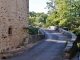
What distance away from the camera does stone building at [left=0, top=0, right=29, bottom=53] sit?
20.3 metres

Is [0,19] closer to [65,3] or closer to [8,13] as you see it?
[8,13]

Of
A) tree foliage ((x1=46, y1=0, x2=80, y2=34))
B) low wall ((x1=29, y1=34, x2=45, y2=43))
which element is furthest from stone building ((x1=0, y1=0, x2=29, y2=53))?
tree foliage ((x1=46, y1=0, x2=80, y2=34))

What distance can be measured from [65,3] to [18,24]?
2434cm

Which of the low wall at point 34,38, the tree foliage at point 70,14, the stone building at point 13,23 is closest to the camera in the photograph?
the stone building at point 13,23

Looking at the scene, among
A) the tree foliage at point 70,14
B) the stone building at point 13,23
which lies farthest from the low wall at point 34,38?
the tree foliage at point 70,14

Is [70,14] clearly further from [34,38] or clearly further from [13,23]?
[13,23]

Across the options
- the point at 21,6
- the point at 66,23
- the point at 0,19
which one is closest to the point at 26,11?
the point at 21,6

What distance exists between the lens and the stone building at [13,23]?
66.6 feet

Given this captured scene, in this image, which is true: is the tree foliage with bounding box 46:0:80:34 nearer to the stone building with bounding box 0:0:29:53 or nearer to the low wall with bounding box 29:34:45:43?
the low wall with bounding box 29:34:45:43

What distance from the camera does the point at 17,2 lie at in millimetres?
23312

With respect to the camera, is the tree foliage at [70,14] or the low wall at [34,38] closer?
the low wall at [34,38]

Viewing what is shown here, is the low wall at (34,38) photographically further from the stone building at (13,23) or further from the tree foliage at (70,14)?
the tree foliage at (70,14)

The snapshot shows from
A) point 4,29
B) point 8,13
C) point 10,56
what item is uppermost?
point 8,13

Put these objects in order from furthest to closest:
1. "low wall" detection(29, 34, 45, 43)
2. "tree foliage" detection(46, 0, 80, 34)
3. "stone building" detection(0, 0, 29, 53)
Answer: "tree foliage" detection(46, 0, 80, 34) < "low wall" detection(29, 34, 45, 43) < "stone building" detection(0, 0, 29, 53)
